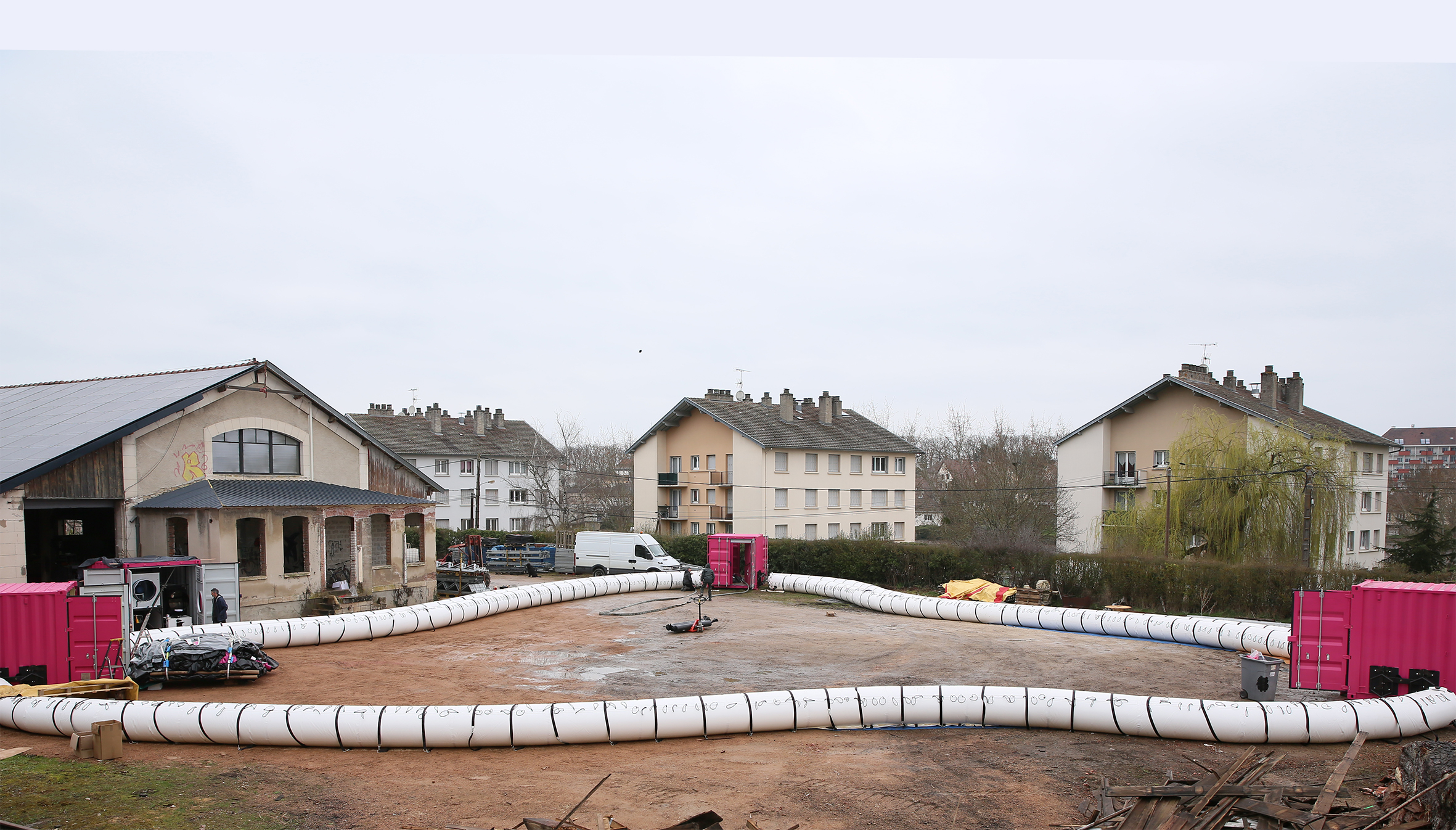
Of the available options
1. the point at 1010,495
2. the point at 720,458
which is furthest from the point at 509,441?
the point at 1010,495

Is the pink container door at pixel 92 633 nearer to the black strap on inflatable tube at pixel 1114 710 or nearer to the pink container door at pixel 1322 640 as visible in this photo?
the black strap on inflatable tube at pixel 1114 710

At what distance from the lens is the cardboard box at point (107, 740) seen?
1193 cm

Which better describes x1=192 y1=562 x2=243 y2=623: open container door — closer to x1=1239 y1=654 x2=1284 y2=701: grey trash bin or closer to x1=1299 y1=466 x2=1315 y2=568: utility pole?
x1=1239 y1=654 x2=1284 y2=701: grey trash bin

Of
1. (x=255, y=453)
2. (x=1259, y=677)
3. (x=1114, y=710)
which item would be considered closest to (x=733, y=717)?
(x=1114, y=710)

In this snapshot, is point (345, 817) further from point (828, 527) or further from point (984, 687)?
point (828, 527)

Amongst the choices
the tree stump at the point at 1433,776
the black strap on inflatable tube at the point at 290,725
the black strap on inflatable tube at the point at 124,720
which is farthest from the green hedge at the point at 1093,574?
the black strap on inflatable tube at the point at 124,720

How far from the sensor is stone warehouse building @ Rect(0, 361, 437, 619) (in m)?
23.2

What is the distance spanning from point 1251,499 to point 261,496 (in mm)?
34103

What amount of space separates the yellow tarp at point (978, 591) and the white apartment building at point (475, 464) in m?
37.9

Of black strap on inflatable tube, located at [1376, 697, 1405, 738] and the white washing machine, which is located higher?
the white washing machine

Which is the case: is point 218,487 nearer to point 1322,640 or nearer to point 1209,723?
point 1209,723

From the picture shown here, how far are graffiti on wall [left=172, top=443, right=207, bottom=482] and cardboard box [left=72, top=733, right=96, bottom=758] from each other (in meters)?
14.6

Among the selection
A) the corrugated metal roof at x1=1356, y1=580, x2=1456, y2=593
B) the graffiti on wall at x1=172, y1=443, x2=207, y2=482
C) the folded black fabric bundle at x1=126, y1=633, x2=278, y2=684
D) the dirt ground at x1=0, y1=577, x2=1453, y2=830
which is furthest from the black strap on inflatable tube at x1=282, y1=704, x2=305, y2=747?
the corrugated metal roof at x1=1356, y1=580, x2=1456, y2=593

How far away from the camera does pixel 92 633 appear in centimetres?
1516
